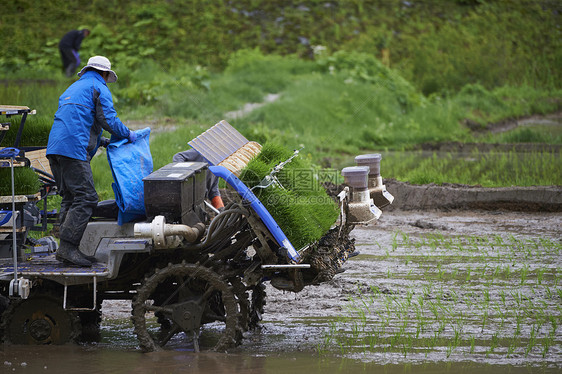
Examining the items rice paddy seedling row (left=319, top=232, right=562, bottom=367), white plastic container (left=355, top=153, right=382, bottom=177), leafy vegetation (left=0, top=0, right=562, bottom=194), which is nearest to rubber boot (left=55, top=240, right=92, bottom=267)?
rice paddy seedling row (left=319, top=232, right=562, bottom=367)

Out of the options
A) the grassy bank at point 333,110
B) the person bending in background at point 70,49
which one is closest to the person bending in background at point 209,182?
the grassy bank at point 333,110

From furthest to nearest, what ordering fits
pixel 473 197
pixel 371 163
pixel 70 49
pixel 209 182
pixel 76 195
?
1. pixel 70 49
2. pixel 473 197
3. pixel 209 182
4. pixel 371 163
5. pixel 76 195

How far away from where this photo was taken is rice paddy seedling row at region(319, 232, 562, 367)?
20.0 feet

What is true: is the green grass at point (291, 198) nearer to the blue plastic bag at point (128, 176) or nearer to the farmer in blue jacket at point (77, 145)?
the blue plastic bag at point (128, 176)

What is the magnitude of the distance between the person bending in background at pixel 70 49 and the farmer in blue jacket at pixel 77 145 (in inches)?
574

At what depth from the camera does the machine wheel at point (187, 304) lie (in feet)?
19.9

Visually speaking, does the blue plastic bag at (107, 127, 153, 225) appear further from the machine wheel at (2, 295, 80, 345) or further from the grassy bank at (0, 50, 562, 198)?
the grassy bank at (0, 50, 562, 198)

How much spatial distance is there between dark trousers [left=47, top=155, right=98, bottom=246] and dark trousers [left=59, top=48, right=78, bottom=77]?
1474 centimetres

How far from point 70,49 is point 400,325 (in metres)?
16.1

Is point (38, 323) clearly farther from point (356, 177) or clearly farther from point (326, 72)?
point (326, 72)

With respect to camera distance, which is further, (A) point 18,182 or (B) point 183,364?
(A) point 18,182

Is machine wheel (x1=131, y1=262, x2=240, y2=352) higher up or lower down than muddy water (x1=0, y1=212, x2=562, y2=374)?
higher up

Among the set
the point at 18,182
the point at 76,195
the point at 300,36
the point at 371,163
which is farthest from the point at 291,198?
the point at 300,36

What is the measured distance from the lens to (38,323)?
6402 mm
